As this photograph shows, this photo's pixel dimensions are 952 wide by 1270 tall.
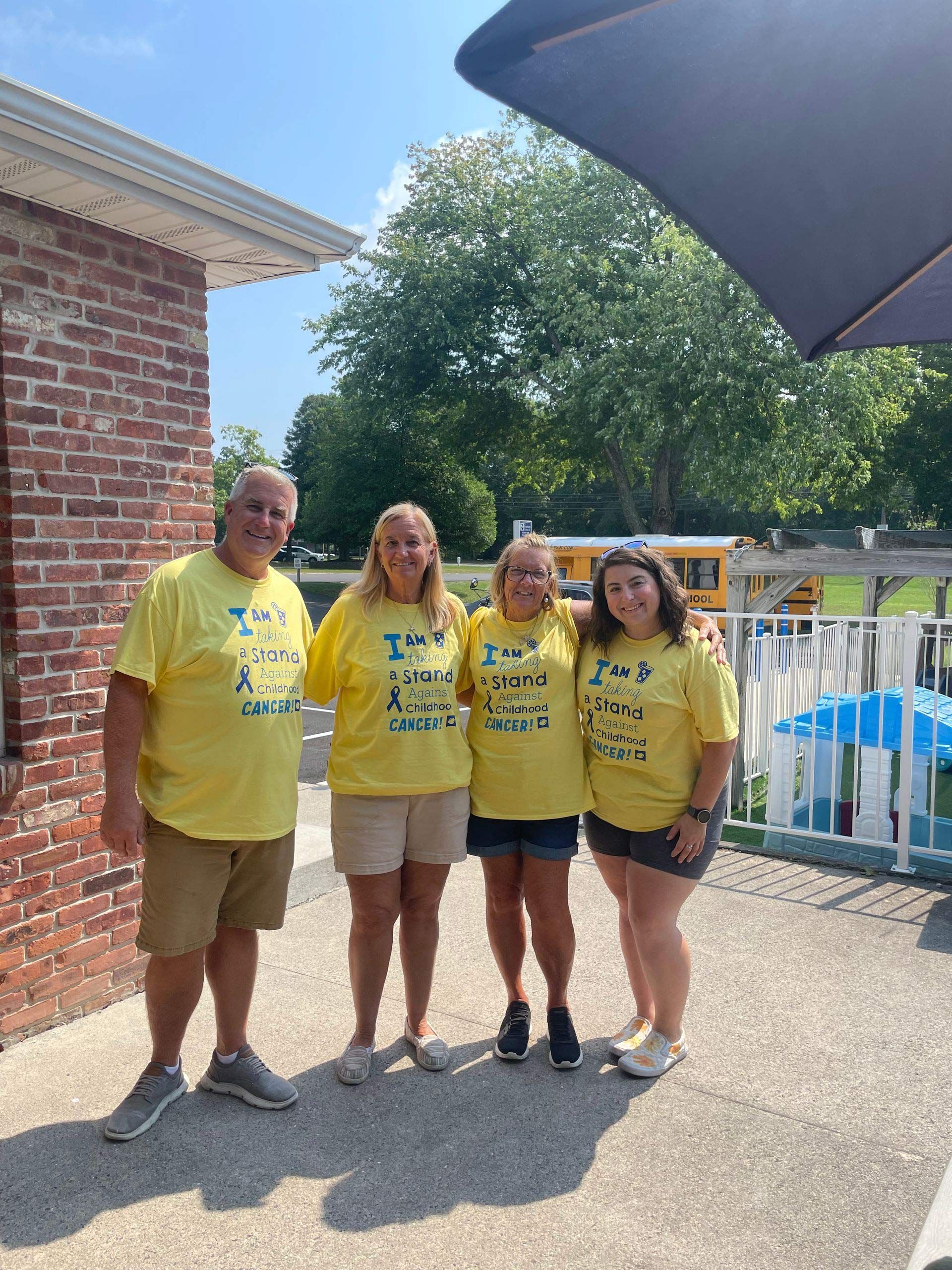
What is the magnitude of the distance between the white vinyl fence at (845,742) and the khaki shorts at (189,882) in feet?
12.0

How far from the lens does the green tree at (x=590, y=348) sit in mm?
20109

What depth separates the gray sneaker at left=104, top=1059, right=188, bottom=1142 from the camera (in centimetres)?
273

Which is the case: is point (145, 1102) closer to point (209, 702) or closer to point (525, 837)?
point (209, 702)

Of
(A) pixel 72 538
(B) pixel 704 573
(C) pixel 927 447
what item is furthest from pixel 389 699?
(C) pixel 927 447

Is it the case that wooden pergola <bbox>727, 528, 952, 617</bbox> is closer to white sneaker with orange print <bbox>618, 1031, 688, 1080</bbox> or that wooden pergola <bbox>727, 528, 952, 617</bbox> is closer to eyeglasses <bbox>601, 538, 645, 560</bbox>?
eyeglasses <bbox>601, 538, 645, 560</bbox>

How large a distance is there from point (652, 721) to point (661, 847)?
41 centimetres

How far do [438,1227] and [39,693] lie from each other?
6.87 ft

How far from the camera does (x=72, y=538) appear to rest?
10.9 feet

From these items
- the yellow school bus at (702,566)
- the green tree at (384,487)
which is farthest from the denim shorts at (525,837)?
the green tree at (384,487)

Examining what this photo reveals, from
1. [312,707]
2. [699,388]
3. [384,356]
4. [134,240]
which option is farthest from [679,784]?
[384,356]

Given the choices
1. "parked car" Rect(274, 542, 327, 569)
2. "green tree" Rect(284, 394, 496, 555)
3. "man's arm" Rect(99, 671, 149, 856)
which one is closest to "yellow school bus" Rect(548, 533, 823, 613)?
"green tree" Rect(284, 394, 496, 555)

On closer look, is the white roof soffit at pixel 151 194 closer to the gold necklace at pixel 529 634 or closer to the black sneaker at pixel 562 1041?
the gold necklace at pixel 529 634

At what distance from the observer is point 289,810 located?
290 centimetres

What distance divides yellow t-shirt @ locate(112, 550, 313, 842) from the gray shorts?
3.64ft
